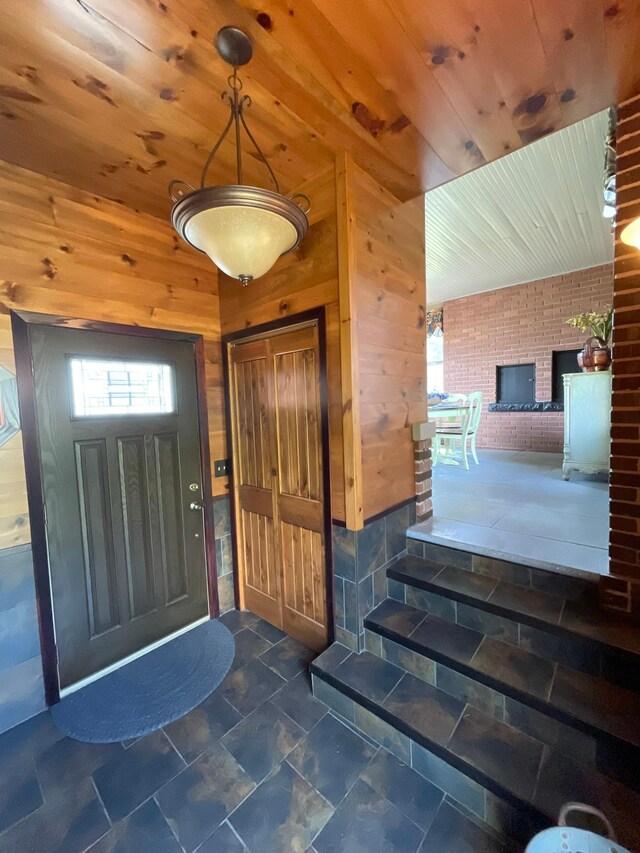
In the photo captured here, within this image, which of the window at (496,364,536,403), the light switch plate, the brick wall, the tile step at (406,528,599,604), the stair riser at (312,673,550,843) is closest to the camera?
the stair riser at (312,673,550,843)

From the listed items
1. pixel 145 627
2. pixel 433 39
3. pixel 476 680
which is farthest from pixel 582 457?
pixel 145 627

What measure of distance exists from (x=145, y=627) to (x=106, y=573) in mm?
460

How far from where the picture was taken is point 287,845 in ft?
3.84

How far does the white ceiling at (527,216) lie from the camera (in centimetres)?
255

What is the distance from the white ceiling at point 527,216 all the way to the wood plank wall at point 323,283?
1.68m

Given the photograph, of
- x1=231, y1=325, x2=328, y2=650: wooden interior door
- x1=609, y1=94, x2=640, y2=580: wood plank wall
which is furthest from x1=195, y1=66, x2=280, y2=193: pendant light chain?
x1=609, y1=94, x2=640, y2=580: wood plank wall

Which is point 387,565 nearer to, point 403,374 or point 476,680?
point 476,680

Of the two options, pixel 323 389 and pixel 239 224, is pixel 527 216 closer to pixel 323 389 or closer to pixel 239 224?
pixel 323 389

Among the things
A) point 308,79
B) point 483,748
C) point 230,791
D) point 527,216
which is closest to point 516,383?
point 527,216

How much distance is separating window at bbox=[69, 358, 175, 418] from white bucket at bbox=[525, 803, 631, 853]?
7.99ft

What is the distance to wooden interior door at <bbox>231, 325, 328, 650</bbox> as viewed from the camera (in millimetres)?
1956

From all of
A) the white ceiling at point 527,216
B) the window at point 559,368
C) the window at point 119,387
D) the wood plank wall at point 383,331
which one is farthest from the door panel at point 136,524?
the window at point 559,368

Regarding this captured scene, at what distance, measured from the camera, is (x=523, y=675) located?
1424mm

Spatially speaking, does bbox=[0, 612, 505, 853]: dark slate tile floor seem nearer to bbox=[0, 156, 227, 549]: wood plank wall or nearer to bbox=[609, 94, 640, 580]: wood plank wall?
bbox=[0, 156, 227, 549]: wood plank wall
